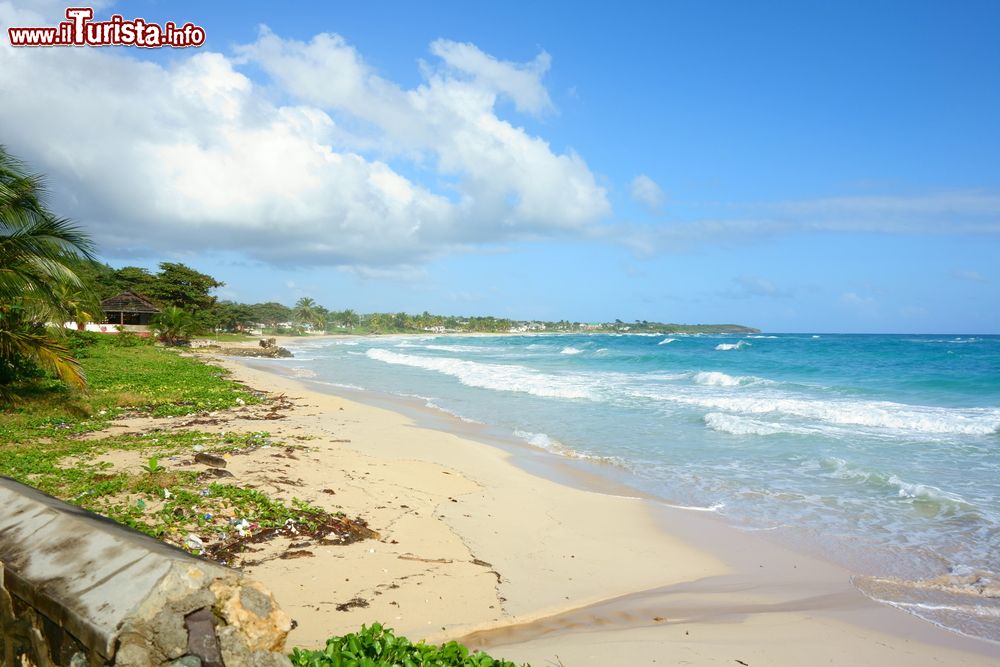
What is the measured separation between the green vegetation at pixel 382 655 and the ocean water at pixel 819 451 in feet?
15.4

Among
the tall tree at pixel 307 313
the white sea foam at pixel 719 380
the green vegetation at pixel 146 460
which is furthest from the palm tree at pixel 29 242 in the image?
the tall tree at pixel 307 313

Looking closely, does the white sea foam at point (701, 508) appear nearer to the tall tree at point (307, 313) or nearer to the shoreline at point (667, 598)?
the shoreline at point (667, 598)

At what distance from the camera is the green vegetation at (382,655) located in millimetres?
2967

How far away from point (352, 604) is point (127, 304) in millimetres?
49080

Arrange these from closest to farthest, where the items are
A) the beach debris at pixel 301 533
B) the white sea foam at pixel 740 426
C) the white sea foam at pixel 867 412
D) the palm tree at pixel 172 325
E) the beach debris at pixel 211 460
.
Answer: the beach debris at pixel 301 533 → the beach debris at pixel 211 460 → the white sea foam at pixel 740 426 → the white sea foam at pixel 867 412 → the palm tree at pixel 172 325

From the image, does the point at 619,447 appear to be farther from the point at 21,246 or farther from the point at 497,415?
the point at 21,246

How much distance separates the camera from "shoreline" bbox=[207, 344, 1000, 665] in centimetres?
460

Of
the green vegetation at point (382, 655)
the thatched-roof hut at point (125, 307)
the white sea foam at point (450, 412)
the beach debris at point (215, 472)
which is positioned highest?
the thatched-roof hut at point (125, 307)

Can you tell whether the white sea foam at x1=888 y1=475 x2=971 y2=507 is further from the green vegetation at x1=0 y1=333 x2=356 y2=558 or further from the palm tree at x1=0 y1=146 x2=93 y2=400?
the palm tree at x1=0 y1=146 x2=93 y2=400

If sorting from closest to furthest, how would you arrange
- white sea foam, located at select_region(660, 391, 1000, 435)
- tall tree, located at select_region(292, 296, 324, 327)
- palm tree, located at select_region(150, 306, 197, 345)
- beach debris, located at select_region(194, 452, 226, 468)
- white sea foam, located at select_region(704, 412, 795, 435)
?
beach debris, located at select_region(194, 452, 226, 468) → white sea foam, located at select_region(704, 412, 795, 435) → white sea foam, located at select_region(660, 391, 1000, 435) → palm tree, located at select_region(150, 306, 197, 345) → tall tree, located at select_region(292, 296, 324, 327)

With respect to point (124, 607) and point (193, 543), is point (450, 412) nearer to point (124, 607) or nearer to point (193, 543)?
point (193, 543)

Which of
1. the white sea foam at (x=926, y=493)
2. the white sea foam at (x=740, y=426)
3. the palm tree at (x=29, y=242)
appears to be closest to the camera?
the white sea foam at (x=926, y=493)

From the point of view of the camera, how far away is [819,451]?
1255cm

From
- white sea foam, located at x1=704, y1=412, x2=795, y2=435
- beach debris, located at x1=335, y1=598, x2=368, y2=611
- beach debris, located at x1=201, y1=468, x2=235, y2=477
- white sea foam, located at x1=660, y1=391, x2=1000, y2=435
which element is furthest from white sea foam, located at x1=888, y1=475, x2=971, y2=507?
beach debris, located at x1=201, y1=468, x2=235, y2=477
